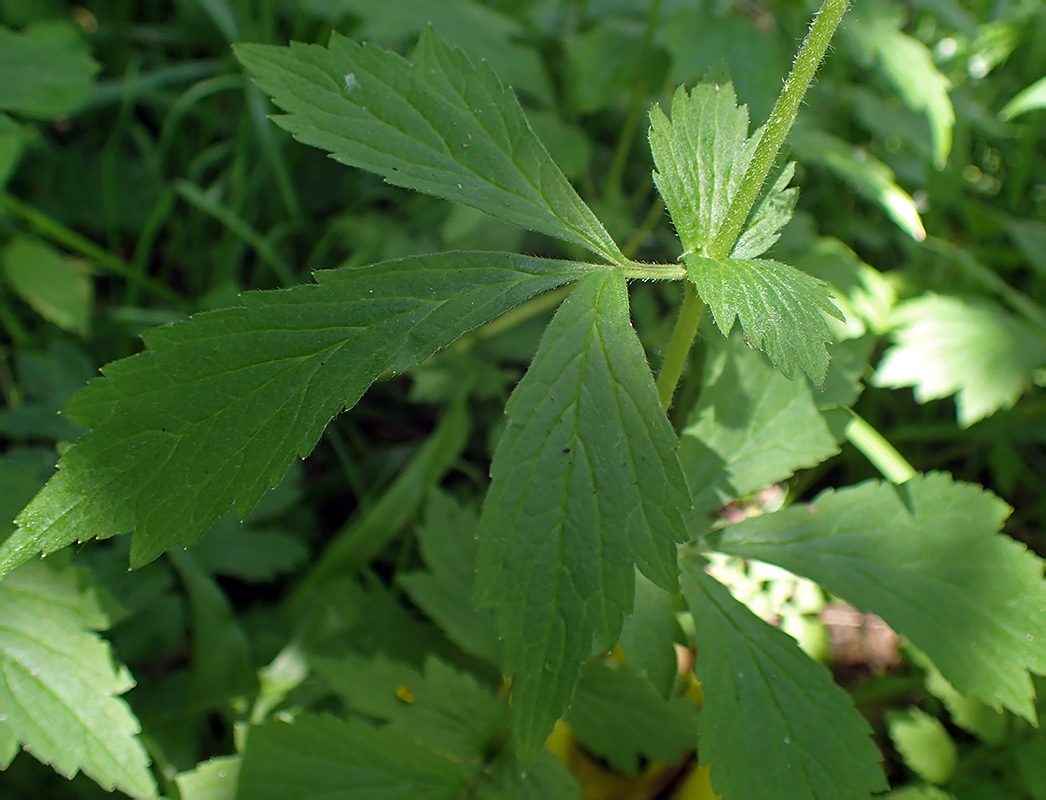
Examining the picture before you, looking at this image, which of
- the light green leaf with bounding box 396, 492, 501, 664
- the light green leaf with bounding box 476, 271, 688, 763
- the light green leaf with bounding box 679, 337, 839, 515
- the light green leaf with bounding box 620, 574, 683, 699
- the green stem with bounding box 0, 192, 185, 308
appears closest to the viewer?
the light green leaf with bounding box 476, 271, 688, 763

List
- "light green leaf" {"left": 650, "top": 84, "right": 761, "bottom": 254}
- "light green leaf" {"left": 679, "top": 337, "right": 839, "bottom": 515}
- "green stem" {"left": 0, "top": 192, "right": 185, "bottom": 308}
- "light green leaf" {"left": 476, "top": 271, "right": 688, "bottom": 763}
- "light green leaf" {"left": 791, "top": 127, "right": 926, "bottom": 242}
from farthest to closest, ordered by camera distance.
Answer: "light green leaf" {"left": 791, "top": 127, "right": 926, "bottom": 242}
"green stem" {"left": 0, "top": 192, "right": 185, "bottom": 308}
"light green leaf" {"left": 679, "top": 337, "right": 839, "bottom": 515}
"light green leaf" {"left": 650, "top": 84, "right": 761, "bottom": 254}
"light green leaf" {"left": 476, "top": 271, "right": 688, "bottom": 763}

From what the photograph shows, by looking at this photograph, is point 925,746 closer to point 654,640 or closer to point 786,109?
point 654,640

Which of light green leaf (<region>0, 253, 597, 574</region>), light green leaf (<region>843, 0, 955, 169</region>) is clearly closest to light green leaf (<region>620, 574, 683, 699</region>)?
light green leaf (<region>0, 253, 597, 574</region>)

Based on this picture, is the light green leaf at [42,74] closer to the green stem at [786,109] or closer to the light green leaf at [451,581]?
the light green leaf at [451,581]

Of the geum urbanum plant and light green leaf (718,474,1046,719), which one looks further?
light green leaf (718,474,1046,719)

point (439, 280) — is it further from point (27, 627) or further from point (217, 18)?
point (217, 18)

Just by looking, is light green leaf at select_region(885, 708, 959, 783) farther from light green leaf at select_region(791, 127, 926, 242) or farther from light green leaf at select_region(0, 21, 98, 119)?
light green leaf at select_region(0, 21, 98, 119)
